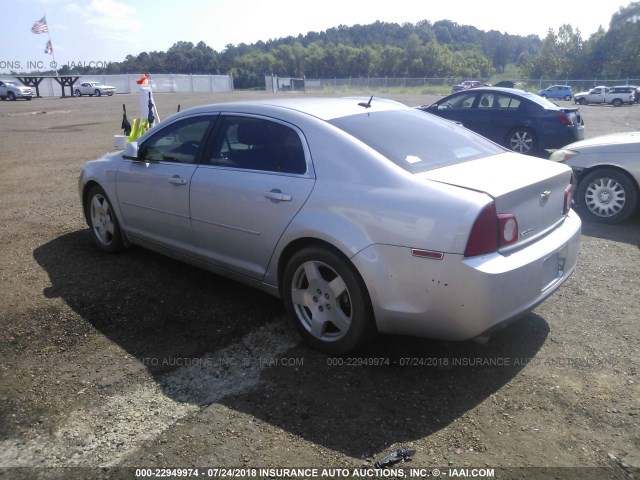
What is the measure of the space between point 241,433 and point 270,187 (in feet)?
5.32

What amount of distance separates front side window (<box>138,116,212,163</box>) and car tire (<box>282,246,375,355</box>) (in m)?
1.46

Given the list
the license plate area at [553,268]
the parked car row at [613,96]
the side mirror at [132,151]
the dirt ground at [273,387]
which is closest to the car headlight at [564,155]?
the dirt ground at [273,387]

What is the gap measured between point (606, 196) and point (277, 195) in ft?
15.7

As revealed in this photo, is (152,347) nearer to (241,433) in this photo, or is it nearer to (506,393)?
(241,433)

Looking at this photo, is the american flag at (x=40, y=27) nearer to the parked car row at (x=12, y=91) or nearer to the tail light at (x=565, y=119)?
the parked car row at (x=12, y=91)

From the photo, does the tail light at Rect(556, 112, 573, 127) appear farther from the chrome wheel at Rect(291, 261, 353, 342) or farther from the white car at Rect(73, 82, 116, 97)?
the white car at Rect(73, 82, 116, 97)

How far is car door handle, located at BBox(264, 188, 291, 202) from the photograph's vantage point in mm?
3482

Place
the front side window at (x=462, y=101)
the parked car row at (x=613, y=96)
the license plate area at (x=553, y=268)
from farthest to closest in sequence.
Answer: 1. the parked car row at (x=613, y=96)
2. the front side window at (x=462, y=101)
3. the license plate area at (x=553, y=268)

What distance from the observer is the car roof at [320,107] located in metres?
3.79

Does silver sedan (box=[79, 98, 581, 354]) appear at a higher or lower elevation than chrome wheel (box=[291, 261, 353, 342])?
higher

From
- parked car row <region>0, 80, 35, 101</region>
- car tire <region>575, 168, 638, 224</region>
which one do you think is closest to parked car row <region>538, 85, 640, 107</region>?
car tire <region>575, 168, 638, 224</region>

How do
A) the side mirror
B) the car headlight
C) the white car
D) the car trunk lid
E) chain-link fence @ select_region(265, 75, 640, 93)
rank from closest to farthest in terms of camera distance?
the car trunk lid < the side mirror < the car headlight < the white car < chain-link fence @ select_region(265, 75, 640, 93)

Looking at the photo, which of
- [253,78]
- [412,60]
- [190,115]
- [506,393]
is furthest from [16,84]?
[412,60]

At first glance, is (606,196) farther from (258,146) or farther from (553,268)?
(258,146)
